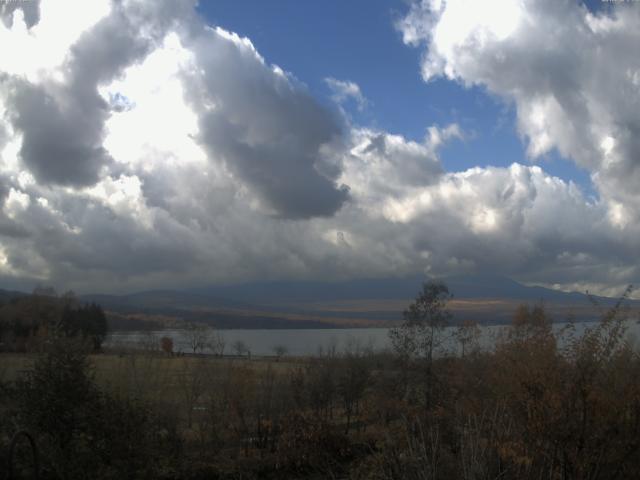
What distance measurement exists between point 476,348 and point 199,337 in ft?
124

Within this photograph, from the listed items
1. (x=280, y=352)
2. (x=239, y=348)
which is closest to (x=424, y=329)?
(x=280, y=352)

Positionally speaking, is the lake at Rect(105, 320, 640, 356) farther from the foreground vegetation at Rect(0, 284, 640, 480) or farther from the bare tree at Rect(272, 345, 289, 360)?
the bare tree at Rect(272, 345, 289, 360)

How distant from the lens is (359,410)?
1271 inches

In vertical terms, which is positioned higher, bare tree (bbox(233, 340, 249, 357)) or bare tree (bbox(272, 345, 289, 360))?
bare tree (bbox(272, 345, 289, 360))

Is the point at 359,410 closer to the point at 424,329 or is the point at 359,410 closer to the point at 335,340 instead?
the point at 424,329

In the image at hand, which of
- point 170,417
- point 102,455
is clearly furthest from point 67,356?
point 170,417

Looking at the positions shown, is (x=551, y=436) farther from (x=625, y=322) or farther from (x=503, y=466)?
(x=625, y=322)

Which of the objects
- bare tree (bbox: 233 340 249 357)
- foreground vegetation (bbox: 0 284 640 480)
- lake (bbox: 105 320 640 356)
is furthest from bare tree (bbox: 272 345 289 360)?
foreground vegetation (bbox: 0 284 640 480)

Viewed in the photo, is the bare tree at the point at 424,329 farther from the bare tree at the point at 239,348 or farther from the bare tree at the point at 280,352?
the bare tree at the point at 239,348

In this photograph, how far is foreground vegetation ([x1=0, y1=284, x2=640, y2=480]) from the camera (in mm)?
8781

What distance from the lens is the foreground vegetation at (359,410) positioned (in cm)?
878

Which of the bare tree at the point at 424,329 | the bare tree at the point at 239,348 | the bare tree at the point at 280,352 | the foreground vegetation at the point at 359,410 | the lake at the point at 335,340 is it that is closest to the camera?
the foreground vegetation at the point at 359,410

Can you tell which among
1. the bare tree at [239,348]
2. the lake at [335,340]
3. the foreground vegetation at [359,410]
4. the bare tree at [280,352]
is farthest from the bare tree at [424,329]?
the bare tree at [239,348]

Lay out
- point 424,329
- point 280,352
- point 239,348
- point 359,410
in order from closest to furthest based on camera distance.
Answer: point 424,329, point 359,410, point 280,352, point 239,348
